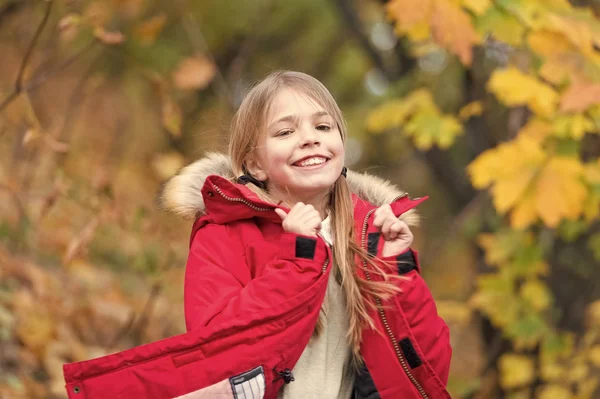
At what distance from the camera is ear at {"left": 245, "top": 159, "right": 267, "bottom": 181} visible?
2674mm

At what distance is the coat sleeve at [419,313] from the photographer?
2428mm

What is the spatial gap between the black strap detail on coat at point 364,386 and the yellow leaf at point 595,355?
3262mm

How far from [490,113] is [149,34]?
8.55 ft

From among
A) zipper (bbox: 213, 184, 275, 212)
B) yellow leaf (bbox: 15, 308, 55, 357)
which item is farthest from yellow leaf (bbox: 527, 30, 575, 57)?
yellow leaf (bbox: 15, 308, 55, 357)

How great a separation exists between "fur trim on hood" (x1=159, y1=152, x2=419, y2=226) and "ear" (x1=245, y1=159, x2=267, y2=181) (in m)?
0.08

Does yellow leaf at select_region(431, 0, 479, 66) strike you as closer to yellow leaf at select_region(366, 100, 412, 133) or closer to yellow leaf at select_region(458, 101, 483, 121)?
yellow leaf at select_region(458, 101, 483, 121)

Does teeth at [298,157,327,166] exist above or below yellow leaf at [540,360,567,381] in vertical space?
above

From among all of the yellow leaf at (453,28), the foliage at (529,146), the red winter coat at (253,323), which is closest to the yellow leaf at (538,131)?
the foliage at (529,146)

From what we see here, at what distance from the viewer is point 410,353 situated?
243 centimetres

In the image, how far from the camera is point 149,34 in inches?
189

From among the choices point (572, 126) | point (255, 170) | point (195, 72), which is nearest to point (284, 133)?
point (255, 170)

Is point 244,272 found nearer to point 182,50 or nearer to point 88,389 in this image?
point 88,389

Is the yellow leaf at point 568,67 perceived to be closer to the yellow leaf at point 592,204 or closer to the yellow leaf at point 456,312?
the yellow leaf at point 592,204

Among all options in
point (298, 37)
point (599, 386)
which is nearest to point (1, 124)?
point (599, 386)
